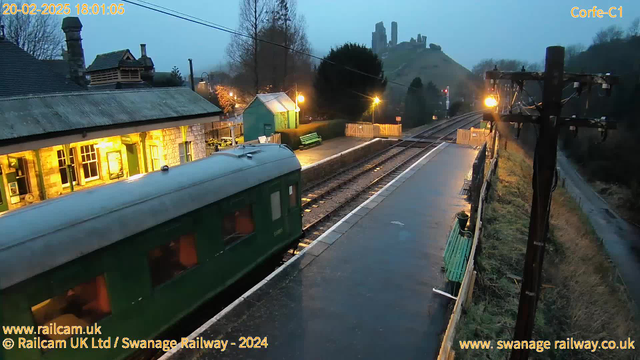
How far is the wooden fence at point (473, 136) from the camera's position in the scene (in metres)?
28.8

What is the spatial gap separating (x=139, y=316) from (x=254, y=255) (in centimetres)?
318

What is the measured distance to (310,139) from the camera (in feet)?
94.3

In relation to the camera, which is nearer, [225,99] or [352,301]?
[352,301]

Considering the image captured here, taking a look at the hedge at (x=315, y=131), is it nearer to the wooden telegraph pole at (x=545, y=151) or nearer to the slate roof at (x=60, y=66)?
the slate roof at (x=60, y=66)

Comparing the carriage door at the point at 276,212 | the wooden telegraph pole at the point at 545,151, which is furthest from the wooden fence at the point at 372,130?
the wooden telegraph pole at the point at 545,151

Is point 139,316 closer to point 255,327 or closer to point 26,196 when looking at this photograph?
point 255,327

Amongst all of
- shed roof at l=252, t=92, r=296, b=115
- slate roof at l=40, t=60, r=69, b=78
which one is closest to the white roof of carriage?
shed roof at l=252, t=92, r=296, b=115

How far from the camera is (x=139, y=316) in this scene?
21.3 feet

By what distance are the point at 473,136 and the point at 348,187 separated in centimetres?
1509

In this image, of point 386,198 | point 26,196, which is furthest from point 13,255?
point 386,198

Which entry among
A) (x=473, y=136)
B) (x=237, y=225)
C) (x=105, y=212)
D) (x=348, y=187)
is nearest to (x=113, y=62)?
(x=348, y=187)

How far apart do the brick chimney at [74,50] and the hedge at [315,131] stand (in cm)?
1202

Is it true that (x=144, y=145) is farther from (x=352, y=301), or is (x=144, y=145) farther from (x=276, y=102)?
(x=276, y=102)

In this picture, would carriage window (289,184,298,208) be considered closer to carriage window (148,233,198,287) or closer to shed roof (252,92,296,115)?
carriage window (148,233,198,287)
